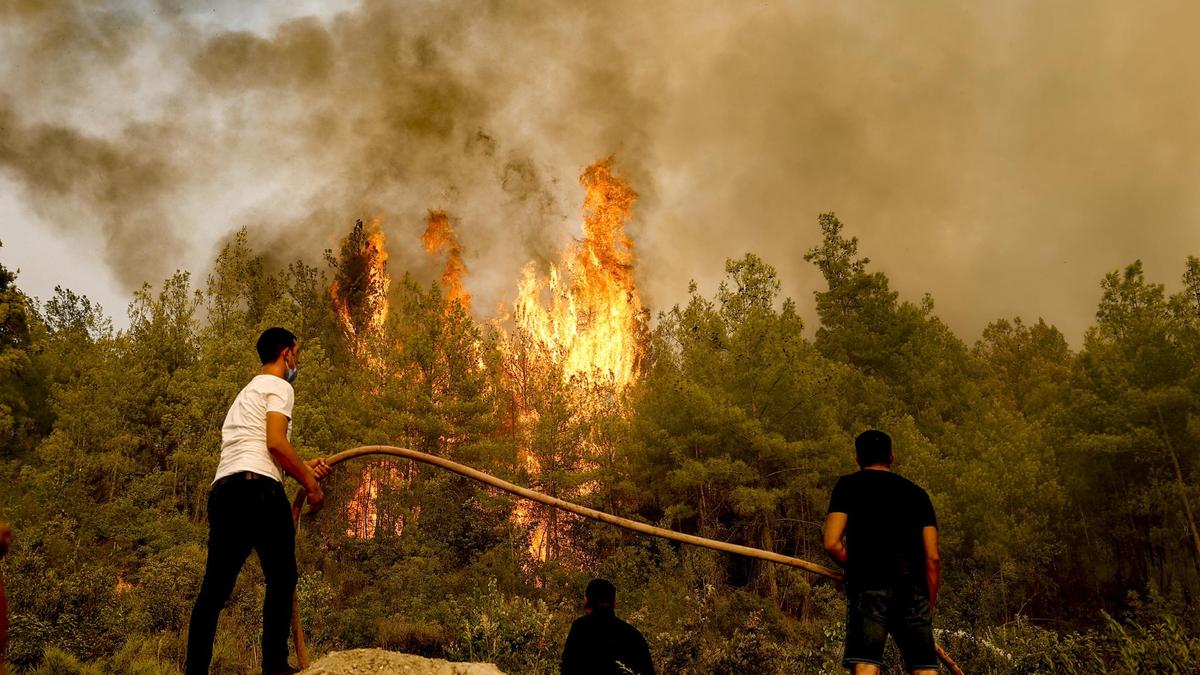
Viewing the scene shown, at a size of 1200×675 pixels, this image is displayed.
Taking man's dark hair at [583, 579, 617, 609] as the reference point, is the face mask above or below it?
above

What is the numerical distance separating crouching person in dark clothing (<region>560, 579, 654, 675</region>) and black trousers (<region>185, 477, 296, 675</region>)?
2.41 meters

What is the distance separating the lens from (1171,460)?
26.2m

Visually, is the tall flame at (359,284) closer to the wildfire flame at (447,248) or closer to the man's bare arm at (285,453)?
the wildfire flame at (447,248)

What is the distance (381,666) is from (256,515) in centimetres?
177

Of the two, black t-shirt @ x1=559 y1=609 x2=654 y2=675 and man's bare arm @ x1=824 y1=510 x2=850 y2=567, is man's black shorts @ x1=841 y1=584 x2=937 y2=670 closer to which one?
man's bare arm @ x1=824 y1=510 x2=850 y2=567

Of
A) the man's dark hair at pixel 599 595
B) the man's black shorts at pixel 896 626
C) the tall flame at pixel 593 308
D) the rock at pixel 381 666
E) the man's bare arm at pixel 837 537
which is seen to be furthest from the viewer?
the tall flame at pixel 593 308

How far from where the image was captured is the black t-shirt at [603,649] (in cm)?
552

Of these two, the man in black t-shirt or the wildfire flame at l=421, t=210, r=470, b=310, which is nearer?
the man in black t-shirt

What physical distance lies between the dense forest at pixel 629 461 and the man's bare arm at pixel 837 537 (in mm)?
10813

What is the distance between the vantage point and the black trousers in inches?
153

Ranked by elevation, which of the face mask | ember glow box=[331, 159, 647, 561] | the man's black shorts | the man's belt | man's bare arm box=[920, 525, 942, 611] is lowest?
the man's black shorts

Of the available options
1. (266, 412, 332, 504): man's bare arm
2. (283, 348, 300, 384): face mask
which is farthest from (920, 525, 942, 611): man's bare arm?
(283, 348, 300, 384): face mask

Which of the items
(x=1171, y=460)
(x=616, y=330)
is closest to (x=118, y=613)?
(x=1171, y=460)

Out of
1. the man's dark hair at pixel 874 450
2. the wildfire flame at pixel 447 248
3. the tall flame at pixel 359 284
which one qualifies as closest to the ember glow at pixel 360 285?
the tall flame at pixel 359 284
